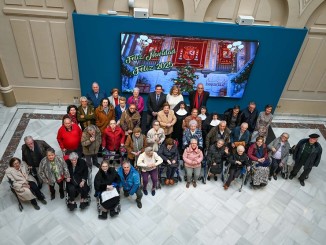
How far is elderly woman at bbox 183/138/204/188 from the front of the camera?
21.1 ft

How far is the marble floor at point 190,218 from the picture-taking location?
5.77 m

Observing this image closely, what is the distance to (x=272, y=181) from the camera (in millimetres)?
7230

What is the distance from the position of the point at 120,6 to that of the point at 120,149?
11.1ft

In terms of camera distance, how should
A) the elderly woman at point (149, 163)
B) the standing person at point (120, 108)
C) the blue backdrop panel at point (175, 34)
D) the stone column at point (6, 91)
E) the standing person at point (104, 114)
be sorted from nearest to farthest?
1. the elderly woman at point (149, 163)
2. the standing person at point (104, 114)
3. the standing person at point (120, 108)
4. the blue backdrop panel at point (175, 34)
5. the stone column at point (6, 91)

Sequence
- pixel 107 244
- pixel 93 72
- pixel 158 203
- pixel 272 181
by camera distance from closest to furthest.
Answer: pixel 107 244, pixel 158 203, pixel 272 181, pixel 93 72

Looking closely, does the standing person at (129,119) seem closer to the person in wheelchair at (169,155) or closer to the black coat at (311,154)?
the person in wheelchair at (169,155)

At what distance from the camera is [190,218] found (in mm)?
6219

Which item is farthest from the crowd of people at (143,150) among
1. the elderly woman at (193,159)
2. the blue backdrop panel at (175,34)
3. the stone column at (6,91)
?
the stone column at (6,91)

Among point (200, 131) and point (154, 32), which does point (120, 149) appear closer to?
point (200, 131)

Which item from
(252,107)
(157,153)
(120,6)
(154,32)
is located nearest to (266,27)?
(252,107)

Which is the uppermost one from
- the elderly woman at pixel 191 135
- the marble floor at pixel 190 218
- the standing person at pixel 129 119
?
the standing person at pixel 129 119

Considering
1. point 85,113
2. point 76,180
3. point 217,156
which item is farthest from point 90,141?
point 217,156

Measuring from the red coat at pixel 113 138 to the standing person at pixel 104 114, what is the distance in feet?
1.04

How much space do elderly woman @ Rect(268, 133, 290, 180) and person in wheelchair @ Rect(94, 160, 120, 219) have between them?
3550mm
